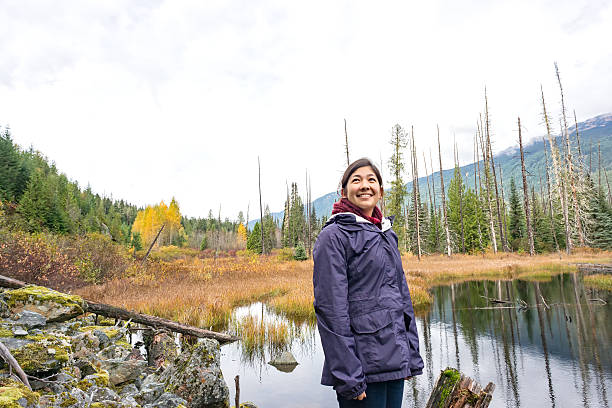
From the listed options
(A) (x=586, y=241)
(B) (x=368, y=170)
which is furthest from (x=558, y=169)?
(B) (x=368, y=170)

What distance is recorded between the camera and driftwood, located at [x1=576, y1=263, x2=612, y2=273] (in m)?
16.6

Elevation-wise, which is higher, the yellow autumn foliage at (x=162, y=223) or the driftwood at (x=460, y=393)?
the yellow autumn foliage at (x=162, y=223)

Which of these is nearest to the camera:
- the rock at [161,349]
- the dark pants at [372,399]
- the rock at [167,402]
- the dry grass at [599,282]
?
the dark pants at [372,399]

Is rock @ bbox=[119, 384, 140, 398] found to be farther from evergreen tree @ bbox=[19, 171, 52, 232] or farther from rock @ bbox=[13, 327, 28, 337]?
evergreen tree @ bbox=[19, 171, 52, 232]

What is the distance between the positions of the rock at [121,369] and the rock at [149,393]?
324 millimetres

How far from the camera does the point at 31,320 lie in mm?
4227

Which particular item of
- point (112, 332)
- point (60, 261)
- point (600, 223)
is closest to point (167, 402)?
point (112, 332)

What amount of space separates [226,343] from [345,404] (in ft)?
22.4

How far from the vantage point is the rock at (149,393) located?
395cm

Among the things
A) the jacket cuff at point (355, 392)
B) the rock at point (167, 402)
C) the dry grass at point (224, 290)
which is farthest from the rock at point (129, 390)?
the dry grass at point (224, 290)

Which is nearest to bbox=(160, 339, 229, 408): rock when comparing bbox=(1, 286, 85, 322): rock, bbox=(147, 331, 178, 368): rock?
bbox=(147, 331, 178, 368): rock

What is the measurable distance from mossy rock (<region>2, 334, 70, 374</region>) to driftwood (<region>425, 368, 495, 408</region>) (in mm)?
3670

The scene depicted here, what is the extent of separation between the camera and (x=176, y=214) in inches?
2746

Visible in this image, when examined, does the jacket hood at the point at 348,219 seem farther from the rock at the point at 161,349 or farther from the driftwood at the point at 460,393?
the rock at the point at 161,349
